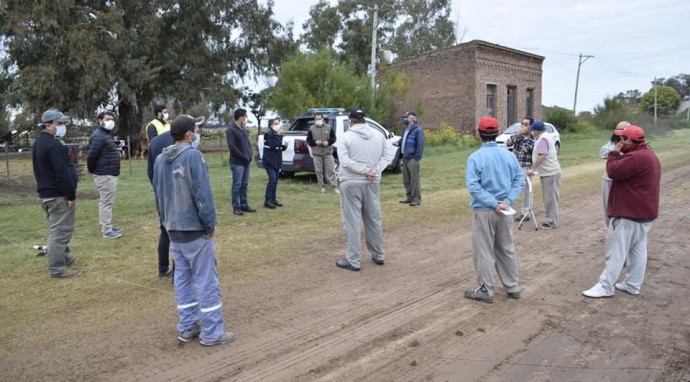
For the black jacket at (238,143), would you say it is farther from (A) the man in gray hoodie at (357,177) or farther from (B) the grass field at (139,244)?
(A) the man in gray hoodie at (357,177)

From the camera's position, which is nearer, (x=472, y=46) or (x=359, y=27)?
(x=472, y=46)

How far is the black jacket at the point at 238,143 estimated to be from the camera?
9.55m

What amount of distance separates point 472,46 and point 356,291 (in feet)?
90.8

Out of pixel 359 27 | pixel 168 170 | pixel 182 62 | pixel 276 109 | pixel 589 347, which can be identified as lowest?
pixel 589 347

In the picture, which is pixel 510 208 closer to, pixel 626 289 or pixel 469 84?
pixel 626 289

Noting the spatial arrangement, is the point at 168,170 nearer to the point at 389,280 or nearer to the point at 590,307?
the point at 389,280

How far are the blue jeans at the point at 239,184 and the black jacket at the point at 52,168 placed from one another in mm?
3782

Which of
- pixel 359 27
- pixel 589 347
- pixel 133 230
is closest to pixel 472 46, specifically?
pixel 359 27

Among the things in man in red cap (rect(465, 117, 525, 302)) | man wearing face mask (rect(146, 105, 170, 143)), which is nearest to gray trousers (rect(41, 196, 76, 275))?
man wearing face mask (rect(146, 105, 170, 143))

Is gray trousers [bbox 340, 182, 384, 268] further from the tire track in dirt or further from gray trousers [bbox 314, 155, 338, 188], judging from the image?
gray trousers [bbox 314, 155, 338, 188]

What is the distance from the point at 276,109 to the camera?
82.3 ft

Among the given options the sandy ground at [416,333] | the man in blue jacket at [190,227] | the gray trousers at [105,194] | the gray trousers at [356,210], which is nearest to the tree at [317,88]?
the gray trousers at [105,194]

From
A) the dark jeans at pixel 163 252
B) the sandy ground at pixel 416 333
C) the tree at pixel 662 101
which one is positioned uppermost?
the tree at pixel 662 101

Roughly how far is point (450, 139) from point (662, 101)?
252 feet
